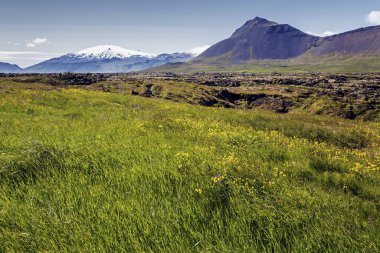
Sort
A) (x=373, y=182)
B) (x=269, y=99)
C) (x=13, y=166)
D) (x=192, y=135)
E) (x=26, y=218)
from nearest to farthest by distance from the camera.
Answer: (x=26, y=218) → (x=13, y=166) → (x=373, y=182) → (x=192, y=135) → (x=269, y=99)

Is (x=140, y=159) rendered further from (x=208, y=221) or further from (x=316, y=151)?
(x=316, y=151)

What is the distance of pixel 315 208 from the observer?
A: 4871 millimetres

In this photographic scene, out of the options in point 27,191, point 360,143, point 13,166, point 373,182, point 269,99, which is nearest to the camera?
point 27,191

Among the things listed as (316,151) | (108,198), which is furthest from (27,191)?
(316,151)

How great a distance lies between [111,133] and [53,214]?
6.28 meters

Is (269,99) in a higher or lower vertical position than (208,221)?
lower

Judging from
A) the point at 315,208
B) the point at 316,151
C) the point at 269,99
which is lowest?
the point at 269,99

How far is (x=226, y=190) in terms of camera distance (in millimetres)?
5465

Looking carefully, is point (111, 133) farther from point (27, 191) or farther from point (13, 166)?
point (27, 191)

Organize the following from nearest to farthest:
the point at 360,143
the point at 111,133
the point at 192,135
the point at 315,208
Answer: the point at 315,208, the point at 111,133, the point at 192,135, the point at 360,143

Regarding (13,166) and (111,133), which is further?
(111,133)

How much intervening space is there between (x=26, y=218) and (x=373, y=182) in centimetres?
743

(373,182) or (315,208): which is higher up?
(315,208)

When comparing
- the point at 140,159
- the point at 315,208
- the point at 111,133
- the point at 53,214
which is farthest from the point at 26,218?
the point at 111,133
